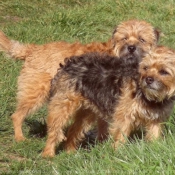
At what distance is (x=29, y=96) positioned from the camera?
8.72 m

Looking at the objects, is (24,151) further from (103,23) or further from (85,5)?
(85,5)

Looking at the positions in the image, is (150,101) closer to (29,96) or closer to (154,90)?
(154,90)

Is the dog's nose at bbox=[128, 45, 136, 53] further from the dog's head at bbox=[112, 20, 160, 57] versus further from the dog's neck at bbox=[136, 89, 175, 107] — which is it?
the dog's neck at bbox=[136, 89, 175, 107]

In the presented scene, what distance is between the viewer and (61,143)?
8547 mm

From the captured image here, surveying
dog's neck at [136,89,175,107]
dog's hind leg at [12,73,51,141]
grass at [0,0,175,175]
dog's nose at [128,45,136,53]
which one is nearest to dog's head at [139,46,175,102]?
dog's neck at [136,89,175,107]

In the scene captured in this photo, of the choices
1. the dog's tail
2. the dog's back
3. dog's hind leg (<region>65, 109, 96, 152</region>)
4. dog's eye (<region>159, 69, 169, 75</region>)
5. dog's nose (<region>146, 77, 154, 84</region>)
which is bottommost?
dog's hind leg (<region>65, 109, 96, 152</region>)

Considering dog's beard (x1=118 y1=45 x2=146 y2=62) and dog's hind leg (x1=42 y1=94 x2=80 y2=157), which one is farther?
dog's beard (x1=118 y1=45 x2=146 y2=62)

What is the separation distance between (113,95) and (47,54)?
67.7 inches

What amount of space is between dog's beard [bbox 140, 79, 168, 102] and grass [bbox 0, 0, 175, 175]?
358mm

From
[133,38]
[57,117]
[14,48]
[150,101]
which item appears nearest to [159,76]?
[150,101]

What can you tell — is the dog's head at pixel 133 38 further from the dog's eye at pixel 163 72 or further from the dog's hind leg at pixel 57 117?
the dog's eye at pixel 163 72

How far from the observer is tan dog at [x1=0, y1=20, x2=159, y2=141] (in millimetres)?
8641

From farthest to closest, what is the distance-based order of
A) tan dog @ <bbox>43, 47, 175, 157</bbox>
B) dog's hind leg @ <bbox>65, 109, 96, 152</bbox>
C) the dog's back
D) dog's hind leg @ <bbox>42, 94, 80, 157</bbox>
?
dog's hind leg @ <bbox>65, 109, 96, 152</bbox>
dog's hind leg @ <bbox>42, 94, 80, 157</bbox>
the dog's back
tan dog @ <bbox>43, 47, 175, 157</bbox>

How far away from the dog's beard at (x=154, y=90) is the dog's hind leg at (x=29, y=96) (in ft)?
6.86
